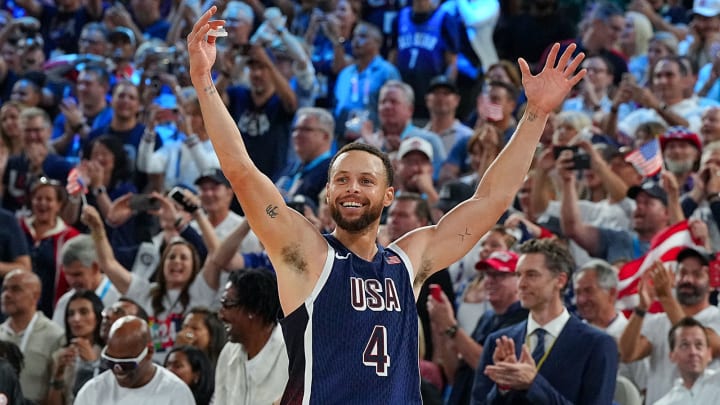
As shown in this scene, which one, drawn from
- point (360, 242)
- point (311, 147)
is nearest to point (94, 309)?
point (311, 147)

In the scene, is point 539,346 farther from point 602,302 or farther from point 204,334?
point 204,334

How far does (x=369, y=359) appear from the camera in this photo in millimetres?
4641

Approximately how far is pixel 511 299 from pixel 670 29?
6309 mm

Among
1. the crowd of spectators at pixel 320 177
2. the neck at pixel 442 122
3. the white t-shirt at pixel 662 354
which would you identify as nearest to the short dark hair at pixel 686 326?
the crowd of spectators at pixel 320 177

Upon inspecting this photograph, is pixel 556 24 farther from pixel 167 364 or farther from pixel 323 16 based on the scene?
pixel 167 364

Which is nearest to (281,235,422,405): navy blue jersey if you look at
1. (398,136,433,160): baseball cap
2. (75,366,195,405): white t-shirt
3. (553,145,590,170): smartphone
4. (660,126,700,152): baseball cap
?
(75,366,195,405): white t-shirt

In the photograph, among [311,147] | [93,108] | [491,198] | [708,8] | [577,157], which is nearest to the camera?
[491,198]

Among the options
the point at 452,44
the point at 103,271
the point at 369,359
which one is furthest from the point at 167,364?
the point at 452,44

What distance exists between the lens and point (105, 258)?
915 cm

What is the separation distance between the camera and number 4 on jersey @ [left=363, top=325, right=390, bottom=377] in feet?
15.2

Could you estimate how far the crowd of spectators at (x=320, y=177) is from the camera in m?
7.75

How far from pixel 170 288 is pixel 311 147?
2055 mm

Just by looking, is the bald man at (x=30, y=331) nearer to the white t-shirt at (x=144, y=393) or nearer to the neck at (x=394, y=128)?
the white t-shirt at (x=144, y=393)

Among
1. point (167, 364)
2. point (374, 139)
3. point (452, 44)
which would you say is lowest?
point (167, 364)
